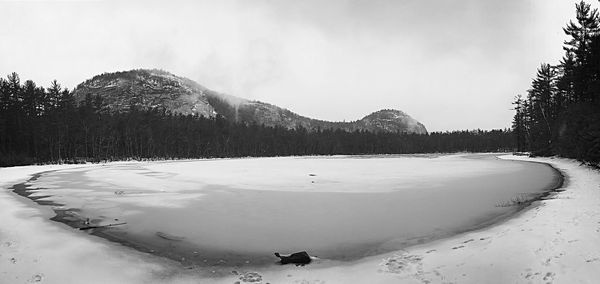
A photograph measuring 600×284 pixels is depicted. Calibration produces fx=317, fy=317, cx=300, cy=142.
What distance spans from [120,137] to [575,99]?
9768cm

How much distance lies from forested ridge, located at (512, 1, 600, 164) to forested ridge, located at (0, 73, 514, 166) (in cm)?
7189

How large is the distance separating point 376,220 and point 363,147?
15472 cm

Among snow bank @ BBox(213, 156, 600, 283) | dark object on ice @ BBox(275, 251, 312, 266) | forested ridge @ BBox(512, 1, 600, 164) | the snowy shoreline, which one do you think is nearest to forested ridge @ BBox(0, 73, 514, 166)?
the snowy shoreline

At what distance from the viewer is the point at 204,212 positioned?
45.5 ft

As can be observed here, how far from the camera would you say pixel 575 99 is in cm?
4803

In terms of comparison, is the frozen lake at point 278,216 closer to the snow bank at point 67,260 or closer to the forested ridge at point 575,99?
the snow bank at point 67,260

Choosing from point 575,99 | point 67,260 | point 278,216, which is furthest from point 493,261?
point 575,99

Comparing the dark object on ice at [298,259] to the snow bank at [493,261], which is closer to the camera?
the snow bank at [493,261]

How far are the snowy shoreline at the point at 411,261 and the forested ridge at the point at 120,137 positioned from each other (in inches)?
2105

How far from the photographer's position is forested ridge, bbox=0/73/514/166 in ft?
199

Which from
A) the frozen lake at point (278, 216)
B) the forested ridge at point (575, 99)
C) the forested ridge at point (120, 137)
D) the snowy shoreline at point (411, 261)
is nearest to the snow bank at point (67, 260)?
the snowy shoreline at point (411, 261)

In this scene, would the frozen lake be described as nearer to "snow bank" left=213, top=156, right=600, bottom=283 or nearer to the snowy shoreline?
the snowy shoreline

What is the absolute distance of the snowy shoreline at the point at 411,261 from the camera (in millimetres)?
6586

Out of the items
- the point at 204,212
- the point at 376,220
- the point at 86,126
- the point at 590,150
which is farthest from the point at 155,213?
the point at 86,126
